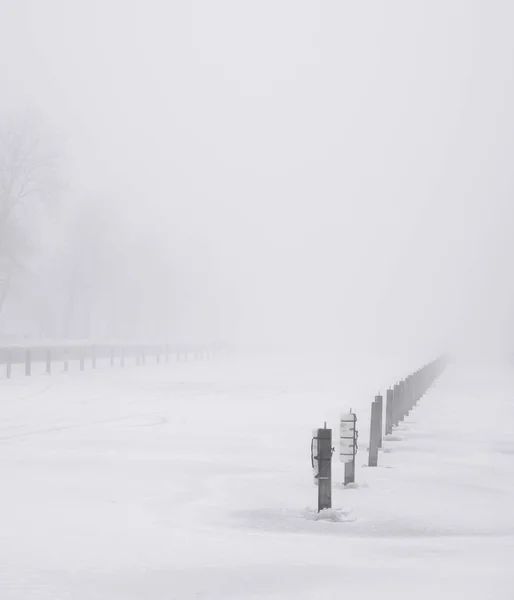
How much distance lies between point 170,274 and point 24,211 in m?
36.9

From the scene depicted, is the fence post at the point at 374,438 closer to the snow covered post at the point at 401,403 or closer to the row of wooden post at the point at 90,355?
the snow covered post at the point at 401,403

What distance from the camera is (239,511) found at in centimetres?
974

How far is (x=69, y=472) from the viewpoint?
Result: 1208 cm

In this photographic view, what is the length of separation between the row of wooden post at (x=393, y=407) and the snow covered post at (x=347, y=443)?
6.19 ft

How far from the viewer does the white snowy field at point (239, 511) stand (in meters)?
6.67

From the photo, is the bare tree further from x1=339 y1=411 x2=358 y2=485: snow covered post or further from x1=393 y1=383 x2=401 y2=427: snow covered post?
x1=339 y1=411 x2=358 y2=485: snow covered post

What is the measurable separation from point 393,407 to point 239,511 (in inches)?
354

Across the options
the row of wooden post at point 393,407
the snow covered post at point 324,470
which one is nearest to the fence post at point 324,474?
the snow covered post at point 324,470

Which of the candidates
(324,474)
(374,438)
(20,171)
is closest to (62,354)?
(20,171)

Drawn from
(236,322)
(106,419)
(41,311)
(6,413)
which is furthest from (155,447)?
(236,322)

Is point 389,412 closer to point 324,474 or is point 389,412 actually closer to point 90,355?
point 324,474

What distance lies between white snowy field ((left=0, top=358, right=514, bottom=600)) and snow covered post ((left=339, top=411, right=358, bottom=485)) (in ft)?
0.80

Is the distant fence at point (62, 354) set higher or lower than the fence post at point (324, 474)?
lower

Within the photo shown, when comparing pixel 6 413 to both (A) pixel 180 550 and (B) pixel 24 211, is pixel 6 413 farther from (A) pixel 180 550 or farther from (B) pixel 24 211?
(B) pixel 24 211
